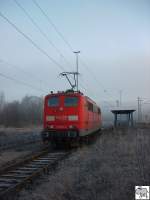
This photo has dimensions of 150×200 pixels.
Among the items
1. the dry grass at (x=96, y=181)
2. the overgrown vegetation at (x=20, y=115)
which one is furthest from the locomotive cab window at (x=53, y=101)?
the overgrown vegetation at (x=20, y=115)

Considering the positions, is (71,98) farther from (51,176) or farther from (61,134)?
(51,176)

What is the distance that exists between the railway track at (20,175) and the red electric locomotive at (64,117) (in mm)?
3690

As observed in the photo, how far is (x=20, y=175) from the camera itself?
1155cm

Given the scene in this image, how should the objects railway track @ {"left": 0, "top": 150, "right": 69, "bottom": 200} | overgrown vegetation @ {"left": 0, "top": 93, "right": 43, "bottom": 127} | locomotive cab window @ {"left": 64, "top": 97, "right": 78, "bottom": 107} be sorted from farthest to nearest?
1. overgrown vegetation @ {"left": 0, "top": 93, "right": 43, "bottom": 127}
2. locomotive cab window @ {"left": 64, "top": 97, "right": 78, "bottom": 107}
3. railway track @ {"left": 0, "top": 150, "right": 69, "bottom": 200}

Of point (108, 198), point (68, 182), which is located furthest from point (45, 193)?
point (108, 198)

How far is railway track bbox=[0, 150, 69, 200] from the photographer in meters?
9.01

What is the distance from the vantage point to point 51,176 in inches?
435

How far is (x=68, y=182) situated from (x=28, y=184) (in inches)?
47.4

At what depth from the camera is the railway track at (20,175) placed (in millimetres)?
9012

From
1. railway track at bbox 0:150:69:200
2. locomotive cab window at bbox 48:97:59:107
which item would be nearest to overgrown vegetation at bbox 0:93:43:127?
locomotive cab window at bbox 48:97:59:107

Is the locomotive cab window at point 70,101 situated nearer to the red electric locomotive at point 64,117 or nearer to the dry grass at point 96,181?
the red electric locomotive at point 64,117

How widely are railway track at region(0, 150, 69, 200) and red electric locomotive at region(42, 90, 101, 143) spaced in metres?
3.69

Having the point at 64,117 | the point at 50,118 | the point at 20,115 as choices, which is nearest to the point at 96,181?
the point at 64,117

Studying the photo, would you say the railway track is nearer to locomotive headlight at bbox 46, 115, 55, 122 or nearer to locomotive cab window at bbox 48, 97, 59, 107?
locomotive headlight at bbox 46, 115, 55, 122
